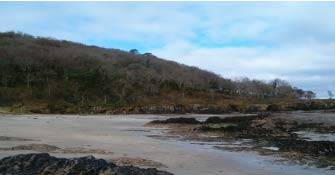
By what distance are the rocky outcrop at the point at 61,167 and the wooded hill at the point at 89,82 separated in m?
47.9

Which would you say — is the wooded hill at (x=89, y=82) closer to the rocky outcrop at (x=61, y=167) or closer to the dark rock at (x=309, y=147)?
the dark rock at (x=309, y=147)

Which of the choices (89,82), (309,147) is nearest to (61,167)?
(309,147)

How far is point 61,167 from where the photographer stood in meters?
11.6

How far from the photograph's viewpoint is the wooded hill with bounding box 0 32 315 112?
251 feet

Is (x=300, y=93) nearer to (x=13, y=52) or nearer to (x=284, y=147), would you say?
(x=13, y=52)

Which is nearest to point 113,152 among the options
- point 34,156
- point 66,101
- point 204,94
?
point 34,156

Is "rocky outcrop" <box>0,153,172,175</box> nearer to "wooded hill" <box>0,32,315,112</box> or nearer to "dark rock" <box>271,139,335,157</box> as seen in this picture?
"dark rock" <box>271,139,335,157</box>

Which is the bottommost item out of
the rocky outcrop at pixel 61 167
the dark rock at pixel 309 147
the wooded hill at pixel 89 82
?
the dark rock at pixel 309 147

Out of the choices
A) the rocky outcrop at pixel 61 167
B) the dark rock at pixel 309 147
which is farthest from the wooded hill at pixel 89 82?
the rocky outcrop at pixel 61 167

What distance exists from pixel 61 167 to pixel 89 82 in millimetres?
79514

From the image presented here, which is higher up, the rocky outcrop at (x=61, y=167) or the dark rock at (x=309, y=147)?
the rocky outcrop at (x=61, y=167)

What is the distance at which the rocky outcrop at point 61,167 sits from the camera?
36.7 feet

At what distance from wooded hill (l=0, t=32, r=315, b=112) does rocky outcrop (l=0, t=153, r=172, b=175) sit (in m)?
47.9

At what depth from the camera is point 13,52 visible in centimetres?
9425
